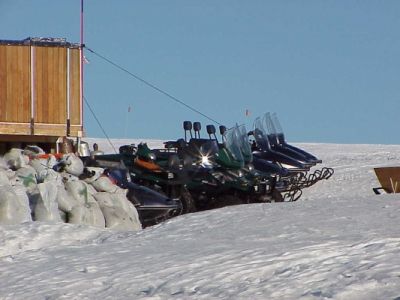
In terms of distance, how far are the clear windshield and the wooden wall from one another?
342cm

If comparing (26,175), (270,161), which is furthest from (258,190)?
(26,175)

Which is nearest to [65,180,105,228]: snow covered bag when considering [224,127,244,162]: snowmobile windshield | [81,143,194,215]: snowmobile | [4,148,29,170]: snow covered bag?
[4,148,29,170]: snow covered bag

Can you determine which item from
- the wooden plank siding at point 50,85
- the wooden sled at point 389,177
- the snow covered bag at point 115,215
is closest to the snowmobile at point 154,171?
the wooden plank siding at point 50,85

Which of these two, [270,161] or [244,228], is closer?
[244,228]

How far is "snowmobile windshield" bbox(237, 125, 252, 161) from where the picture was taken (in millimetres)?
24906

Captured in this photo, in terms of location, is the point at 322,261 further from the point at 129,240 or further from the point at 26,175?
the point at 26,175

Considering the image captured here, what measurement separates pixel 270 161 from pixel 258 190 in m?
2.96

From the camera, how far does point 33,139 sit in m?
26.6

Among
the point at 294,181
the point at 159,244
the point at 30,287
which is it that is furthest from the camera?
the point at 294,181

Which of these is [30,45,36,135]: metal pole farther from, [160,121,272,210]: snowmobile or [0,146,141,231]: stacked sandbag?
[0,146,141,231]: stacked sandbag

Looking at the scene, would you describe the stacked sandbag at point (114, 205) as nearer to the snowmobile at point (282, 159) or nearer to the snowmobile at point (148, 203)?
the snowmobile at point (148, 203)

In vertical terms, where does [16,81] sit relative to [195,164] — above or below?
above

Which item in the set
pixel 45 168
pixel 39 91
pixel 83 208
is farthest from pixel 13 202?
pixel 39 91

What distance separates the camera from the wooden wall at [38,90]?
1008 inches
